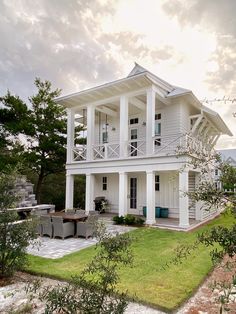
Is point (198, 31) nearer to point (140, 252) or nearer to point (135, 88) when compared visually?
point (135, 88)

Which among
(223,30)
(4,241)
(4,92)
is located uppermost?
(4,92)

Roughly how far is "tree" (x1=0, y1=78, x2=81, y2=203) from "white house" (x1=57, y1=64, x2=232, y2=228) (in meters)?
2.07

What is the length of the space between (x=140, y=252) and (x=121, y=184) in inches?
206

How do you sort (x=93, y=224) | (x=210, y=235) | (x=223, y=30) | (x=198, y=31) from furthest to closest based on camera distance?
(x=198, y=31) < (x=223, y=30) < (x=93, y=224) < (x=210, y=235)

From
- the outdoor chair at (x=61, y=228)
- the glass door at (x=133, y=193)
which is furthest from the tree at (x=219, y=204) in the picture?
the glass door at (x=133, y=193)

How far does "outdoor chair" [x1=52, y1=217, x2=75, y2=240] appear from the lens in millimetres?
8867

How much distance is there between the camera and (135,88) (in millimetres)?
11906

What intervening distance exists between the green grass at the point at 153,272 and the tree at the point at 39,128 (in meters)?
10.9

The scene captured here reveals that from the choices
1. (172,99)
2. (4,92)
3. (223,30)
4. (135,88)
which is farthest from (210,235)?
(4,92)

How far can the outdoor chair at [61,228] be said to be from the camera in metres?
8.87

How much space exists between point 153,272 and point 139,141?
883 centimetres

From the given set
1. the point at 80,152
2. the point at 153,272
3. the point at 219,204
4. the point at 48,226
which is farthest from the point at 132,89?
the point at 219,204

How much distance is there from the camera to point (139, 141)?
1346 centimetres

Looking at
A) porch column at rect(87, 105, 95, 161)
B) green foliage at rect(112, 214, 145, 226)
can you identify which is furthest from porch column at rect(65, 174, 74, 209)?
green foliage at rect(112, 214, 145, 226)
